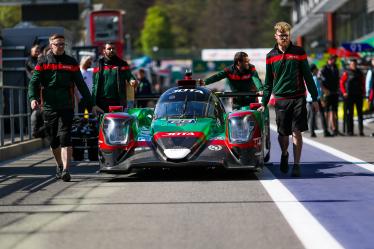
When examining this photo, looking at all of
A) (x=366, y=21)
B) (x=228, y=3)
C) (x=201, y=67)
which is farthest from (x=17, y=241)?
(x=228, y=3)

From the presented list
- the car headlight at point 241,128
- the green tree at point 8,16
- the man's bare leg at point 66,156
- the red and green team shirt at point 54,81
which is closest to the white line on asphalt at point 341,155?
the car headlight at point 241,128

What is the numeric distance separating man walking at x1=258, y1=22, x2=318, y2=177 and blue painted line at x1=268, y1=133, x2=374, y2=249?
2.03 ft

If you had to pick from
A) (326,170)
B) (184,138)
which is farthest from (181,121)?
(326,170)

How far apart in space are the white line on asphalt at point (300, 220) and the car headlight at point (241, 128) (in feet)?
2.71

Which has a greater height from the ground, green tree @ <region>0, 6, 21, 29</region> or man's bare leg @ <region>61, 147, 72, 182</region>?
green tree @ <region>0, 6, 21, 29</region>

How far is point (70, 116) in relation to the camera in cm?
1252

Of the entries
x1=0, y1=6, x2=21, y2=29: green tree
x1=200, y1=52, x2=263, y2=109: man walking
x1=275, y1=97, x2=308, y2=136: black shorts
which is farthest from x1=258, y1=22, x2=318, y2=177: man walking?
x1=0, y1=6, x2=21, y2=29: green tree

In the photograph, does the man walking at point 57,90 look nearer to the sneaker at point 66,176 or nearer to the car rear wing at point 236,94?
the sneaker at point 66,176

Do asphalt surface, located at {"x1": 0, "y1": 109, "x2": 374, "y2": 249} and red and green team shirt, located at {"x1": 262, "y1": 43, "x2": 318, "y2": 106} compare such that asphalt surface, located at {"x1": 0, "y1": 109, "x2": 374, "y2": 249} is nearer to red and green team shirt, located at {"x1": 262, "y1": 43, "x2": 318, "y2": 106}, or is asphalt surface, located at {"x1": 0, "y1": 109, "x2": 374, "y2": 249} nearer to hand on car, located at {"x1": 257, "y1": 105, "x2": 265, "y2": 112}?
hand on car, located at {"x1": 257, "y1": 105, "x2": 265, "y2": 112}

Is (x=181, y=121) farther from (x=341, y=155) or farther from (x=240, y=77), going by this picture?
(x=341, y=155)

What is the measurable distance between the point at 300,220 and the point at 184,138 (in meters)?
3.92

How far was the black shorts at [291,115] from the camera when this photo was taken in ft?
41.2

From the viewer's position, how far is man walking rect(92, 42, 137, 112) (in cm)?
1463

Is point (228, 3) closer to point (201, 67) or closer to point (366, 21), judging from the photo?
point (201, 67)
